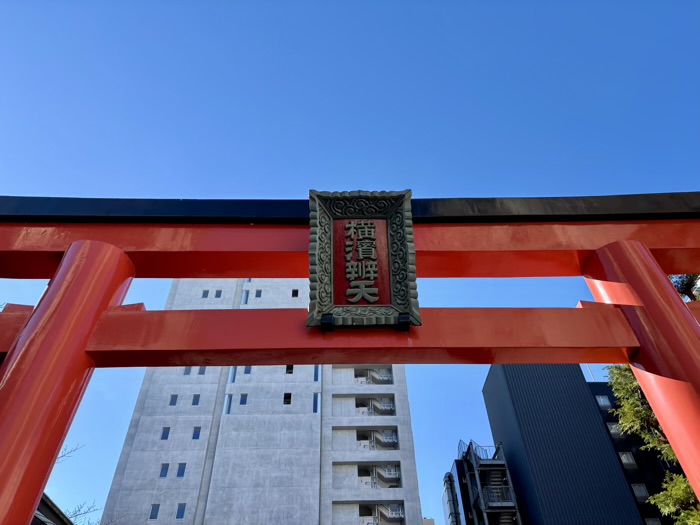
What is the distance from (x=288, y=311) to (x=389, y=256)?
1354 millimetres

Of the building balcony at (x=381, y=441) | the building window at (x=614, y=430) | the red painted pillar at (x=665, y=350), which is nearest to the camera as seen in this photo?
the red painted pillar at (x=665, y=350)

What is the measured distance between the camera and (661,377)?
4.61 m

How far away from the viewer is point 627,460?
2673 cm

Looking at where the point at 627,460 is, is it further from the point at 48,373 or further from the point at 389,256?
the point at 48,373

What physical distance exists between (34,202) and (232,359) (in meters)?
3.57

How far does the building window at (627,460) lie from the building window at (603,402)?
2.73 meters

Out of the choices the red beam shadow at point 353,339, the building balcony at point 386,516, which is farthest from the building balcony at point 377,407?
the red beam shadow at point 353,339

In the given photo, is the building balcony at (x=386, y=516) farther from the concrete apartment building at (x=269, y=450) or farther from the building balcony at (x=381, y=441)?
the building balcony at (x=381, y=441)

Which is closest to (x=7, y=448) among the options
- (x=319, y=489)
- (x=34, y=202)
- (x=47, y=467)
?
(x=47, y=467)

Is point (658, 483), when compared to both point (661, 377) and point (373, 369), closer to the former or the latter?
point (373, 369)

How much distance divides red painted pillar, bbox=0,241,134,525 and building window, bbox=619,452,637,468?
30.2 metres

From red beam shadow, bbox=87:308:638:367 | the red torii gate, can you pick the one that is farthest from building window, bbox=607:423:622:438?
red beam shadow, bbox=87:308:638:367

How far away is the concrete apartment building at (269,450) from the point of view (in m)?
25.0

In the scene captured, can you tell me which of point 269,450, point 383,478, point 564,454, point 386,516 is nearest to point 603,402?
point 564,454
